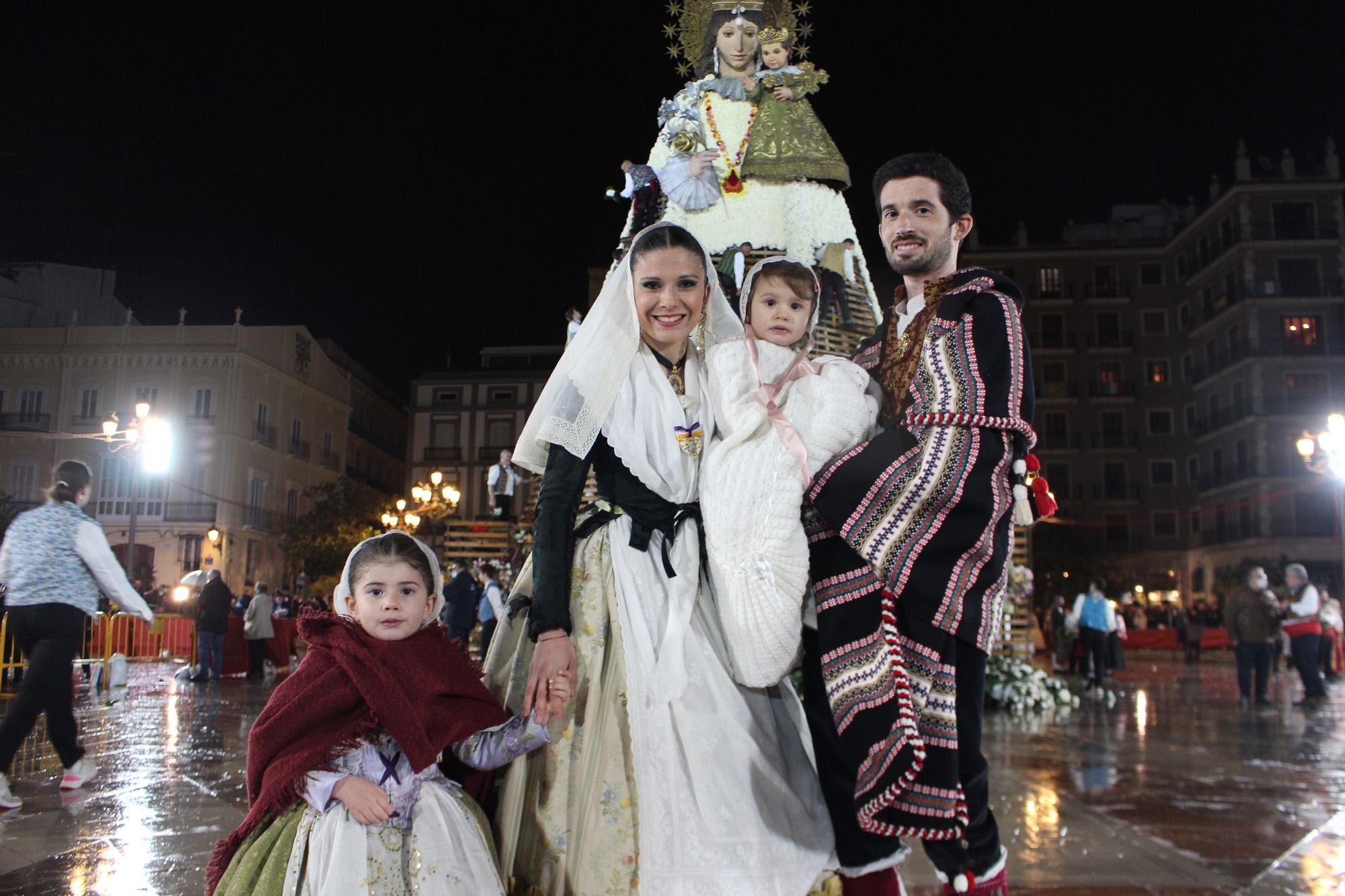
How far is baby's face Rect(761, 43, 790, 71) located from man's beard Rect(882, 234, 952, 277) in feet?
15.5

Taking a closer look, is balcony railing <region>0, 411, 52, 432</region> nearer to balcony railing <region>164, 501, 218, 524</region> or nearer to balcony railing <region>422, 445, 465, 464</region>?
balcony railing <region>164, 501, 218, 524</region>

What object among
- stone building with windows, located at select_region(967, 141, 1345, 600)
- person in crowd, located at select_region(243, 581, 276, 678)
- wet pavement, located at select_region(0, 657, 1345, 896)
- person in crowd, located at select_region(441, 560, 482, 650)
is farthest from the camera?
stone building with windows, located at select_region(967, 141, 1345, 600)

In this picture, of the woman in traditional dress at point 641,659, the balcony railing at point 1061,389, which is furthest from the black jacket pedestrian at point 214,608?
the balcony railing at point 1061,389

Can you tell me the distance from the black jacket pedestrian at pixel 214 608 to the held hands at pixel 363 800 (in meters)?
12.5

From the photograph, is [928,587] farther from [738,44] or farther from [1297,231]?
[1297,231]

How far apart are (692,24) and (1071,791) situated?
19.7ft

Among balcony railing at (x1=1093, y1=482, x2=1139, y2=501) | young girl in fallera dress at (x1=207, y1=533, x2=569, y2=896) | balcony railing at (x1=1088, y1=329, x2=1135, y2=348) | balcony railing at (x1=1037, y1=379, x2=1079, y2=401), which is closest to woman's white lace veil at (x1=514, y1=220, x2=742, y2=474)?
young girl in fallera dress at (x1=207, y1=533, x2=569, y2=896)

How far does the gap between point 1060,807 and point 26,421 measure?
116 feet

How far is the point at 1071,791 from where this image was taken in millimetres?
5648

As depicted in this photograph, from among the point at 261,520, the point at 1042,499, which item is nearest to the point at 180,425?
the point at 261,520

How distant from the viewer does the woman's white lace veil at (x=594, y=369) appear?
261 centimetres

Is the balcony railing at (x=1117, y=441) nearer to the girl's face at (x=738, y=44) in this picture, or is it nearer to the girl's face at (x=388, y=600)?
the girl's face at (x=738, y=44)

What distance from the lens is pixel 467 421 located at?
52.9 meters

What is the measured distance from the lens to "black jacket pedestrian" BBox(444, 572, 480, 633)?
10.9m
